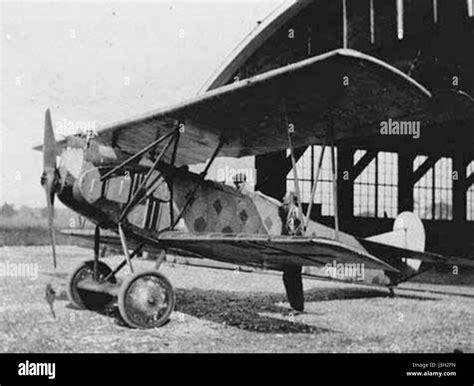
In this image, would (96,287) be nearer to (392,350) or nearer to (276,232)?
(276,232)

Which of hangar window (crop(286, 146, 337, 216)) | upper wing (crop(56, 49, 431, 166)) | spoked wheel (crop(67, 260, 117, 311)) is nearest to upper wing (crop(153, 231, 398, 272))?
spoked wheel (crop(67, 260, 117, 311))

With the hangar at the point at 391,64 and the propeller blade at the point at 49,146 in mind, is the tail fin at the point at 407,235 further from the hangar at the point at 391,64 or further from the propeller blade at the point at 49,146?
the propeller blade at the point at 49,146

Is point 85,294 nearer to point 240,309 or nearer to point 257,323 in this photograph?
point 240,309

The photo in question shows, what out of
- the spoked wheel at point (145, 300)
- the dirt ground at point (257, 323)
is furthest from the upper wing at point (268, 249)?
the dirt ground at point (257, 323)

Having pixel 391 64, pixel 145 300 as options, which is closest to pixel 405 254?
pixel 145 300

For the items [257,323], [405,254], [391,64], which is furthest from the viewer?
[391,64]

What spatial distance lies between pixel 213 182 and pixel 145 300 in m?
2.38

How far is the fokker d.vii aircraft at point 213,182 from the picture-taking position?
656 centimetres

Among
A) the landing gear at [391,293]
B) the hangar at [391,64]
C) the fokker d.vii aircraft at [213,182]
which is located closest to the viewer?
the fokker d.vii aircraft at [213,182]

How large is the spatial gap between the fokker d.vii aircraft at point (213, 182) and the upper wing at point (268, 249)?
2 centimetres

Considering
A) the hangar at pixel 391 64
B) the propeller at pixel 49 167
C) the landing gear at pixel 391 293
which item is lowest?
the landing gear at pixel 391 293

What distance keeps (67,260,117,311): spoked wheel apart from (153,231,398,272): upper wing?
137 centimetres

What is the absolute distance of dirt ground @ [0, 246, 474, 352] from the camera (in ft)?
21.9

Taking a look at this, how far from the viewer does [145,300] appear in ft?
23.7
